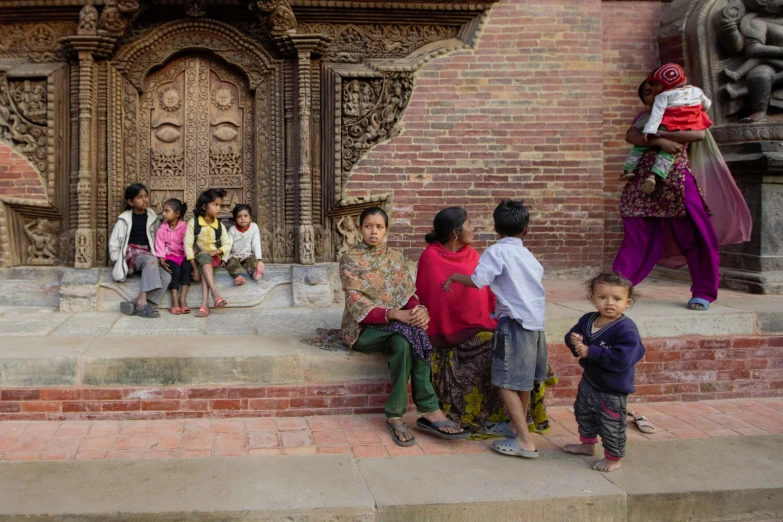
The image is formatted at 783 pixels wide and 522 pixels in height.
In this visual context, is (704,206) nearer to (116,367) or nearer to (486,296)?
(486,296)

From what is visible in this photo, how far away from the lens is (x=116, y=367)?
4480mm

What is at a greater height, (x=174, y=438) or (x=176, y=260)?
(x=176, y=260)

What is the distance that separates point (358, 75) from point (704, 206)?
3.68 meters

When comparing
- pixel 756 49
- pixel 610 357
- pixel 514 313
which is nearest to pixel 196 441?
pixel 514 313

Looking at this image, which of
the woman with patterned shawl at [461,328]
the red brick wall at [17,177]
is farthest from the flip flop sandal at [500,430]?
the red brick wall at [17,177]

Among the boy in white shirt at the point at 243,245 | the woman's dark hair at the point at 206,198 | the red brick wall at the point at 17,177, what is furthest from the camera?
the red brick wall at the point at 17,177

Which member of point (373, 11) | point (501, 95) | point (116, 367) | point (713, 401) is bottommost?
point (713, 401)

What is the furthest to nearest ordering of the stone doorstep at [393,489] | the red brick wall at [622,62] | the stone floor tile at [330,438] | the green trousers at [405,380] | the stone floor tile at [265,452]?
the red brick wall at [622,62]
the green trousers at [405,380]
the stone floor tile at [330,438]
the stone floor tile at [265,452]
the stone doorstep at [393,489]

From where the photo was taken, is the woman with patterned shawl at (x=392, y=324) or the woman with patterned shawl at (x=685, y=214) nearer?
the woman with patterned shawl at (x=392, y=324)

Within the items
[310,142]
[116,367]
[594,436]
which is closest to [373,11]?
[310,142]

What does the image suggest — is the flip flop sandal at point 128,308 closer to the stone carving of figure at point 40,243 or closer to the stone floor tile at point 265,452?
the stone carving of figure at point 40,243

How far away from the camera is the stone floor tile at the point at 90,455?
3750 mm

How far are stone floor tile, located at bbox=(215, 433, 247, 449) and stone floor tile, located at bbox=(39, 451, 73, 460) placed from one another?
803mm

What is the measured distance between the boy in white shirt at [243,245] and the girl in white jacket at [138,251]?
0.65 meters
